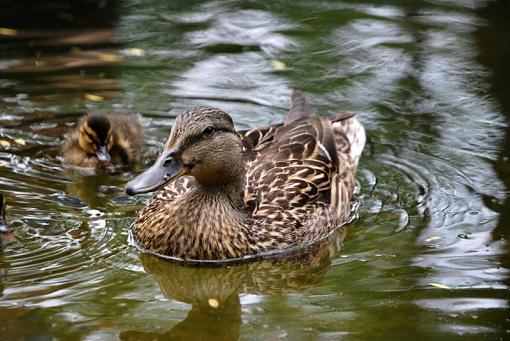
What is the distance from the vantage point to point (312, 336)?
16.4ft

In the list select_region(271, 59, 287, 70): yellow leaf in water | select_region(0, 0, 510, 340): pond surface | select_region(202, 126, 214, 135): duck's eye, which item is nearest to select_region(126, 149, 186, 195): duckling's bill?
select_region(202, 126, 214, 135): duck's eye

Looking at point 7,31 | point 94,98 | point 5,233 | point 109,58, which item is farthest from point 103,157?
point 7,31

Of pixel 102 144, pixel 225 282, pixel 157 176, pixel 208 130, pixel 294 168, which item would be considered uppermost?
pixel 208 130

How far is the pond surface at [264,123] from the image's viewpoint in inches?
209

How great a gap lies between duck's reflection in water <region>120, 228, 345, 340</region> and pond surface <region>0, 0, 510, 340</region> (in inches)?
0.5

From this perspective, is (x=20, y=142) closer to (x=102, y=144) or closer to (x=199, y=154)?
(x=102, y=144)

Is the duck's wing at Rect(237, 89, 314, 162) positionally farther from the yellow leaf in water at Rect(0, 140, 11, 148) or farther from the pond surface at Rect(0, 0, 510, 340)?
the yellow leaf in water at Rect(0, 140, 11, 148)

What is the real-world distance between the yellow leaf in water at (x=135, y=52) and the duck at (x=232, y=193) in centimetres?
262

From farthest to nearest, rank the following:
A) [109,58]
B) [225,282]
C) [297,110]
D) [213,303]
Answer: [109,58]
[297,110]
[225,282]
[213,303]

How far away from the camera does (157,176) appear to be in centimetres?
564

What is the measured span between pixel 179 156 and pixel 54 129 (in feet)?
7.70

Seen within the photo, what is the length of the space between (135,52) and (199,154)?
3.60 metres

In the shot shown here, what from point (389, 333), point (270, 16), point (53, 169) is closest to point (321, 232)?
point (389, 333)

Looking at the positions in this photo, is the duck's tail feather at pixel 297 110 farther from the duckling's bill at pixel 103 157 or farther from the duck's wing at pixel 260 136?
the duckling's bill at pixel 103 157
